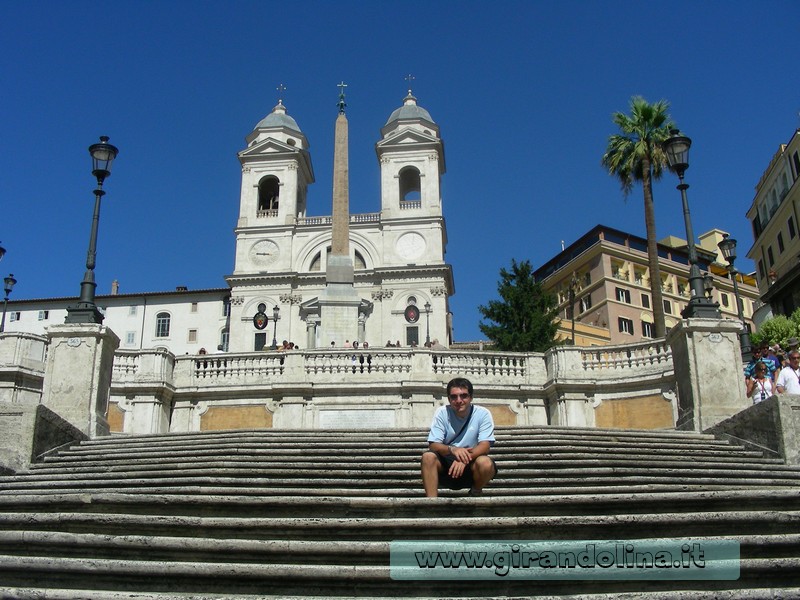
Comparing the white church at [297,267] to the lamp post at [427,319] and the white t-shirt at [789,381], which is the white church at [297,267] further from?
the white t-shirt at [789,381]

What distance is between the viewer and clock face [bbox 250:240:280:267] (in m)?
66.3

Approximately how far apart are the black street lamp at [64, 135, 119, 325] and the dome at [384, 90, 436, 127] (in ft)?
190

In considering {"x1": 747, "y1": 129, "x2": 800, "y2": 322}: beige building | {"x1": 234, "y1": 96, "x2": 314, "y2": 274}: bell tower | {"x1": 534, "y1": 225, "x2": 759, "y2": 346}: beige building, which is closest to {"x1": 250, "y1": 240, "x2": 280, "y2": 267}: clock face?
{"x1": 234, "y1": 96, "x2": 314, "y2": 274}: bell tower

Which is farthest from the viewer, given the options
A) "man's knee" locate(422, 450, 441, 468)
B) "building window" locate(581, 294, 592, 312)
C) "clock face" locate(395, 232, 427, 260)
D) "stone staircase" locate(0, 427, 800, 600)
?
"building window" locate(581, 294, 592, 312)

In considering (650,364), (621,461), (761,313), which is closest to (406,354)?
(650,364)

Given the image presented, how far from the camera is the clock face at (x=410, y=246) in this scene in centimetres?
6544

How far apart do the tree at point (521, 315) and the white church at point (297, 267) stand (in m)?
16.0

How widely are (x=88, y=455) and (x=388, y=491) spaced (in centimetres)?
582

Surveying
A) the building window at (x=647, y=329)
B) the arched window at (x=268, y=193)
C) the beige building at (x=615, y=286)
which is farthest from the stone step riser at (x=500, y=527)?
the building window at (x=647, y=329)

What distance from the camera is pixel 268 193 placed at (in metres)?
71.7

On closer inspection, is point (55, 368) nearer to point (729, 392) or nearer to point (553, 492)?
point (553, 492)

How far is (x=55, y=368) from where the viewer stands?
14.1 metres

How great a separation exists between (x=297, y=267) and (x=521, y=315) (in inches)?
1120

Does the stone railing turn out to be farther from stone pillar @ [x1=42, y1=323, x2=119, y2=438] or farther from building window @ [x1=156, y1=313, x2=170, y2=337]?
building window @ [x1=156, y1=313, x2=170, y2=337]
